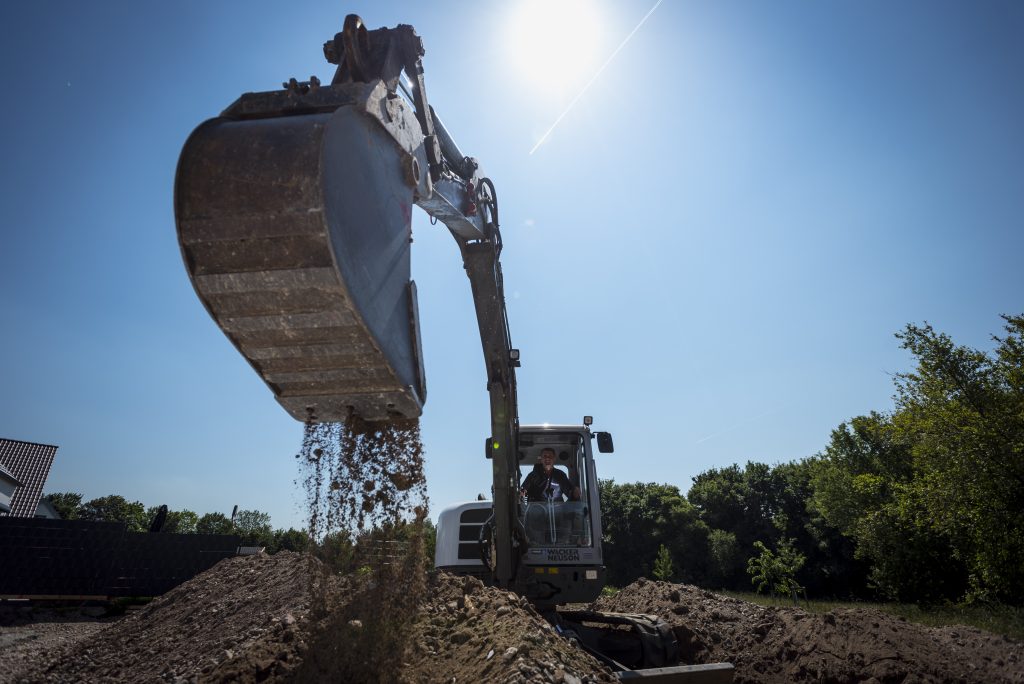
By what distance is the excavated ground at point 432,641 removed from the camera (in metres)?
4.00

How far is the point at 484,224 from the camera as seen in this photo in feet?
21.5

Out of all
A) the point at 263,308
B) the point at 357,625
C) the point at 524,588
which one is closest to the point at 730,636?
the point at 524,588

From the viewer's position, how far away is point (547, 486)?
6.93m

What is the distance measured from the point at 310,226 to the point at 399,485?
2.78 m

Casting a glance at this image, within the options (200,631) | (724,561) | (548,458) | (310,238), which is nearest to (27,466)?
(200,631)

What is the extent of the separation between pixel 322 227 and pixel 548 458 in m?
5.09

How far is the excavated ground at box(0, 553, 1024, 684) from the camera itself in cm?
400

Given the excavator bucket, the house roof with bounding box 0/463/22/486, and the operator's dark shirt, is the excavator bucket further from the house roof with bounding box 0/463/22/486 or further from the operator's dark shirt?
the house roof with bounding box 0/463/22/486

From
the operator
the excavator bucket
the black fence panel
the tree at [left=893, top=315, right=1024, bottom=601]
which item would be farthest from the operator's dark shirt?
the tree at [left=893, top=315, right=1024, bottom=601]

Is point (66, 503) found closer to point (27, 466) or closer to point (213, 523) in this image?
point (213, 523)

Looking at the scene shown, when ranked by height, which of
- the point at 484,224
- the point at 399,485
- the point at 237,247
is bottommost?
the point at 399,485

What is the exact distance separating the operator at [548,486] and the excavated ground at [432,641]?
5.86ft

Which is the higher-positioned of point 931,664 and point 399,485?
point 399,485

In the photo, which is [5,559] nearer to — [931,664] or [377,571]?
[377,571]
